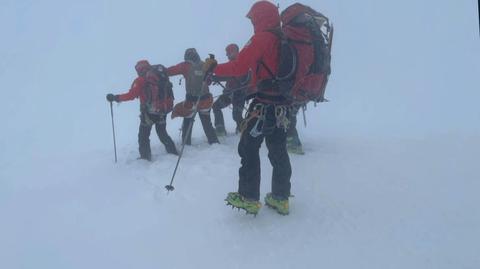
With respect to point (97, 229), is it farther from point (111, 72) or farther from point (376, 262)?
point (111, 72)

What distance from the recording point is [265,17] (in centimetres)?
596

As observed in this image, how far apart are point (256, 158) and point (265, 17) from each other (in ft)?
5.98

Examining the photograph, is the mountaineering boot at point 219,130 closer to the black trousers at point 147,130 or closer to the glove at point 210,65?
the black trousers at point 147,130

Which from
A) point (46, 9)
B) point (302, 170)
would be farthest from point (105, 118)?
point (46, 9)

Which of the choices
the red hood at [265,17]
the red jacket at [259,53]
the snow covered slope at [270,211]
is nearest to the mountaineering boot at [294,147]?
the snow covered slope at [270,211]

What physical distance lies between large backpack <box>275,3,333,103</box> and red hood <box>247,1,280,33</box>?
143mm

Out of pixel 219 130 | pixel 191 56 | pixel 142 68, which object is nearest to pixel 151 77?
pixel 142 68

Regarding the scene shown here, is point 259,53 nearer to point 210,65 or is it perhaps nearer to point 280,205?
point 210,65

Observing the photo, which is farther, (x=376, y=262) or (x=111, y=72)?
(x=111, y=72)

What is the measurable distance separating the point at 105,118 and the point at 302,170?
34284 millimetres

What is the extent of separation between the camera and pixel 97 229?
262 inches

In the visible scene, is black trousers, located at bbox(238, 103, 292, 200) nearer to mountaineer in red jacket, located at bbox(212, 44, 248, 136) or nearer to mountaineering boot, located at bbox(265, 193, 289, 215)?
mountaineering boot, located at bbox(265, 193, 289, 215)

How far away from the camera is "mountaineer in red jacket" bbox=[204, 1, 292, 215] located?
582 cm

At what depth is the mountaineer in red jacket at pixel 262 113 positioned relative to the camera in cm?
582
